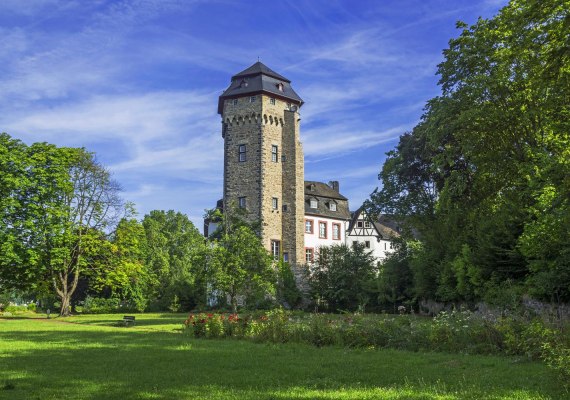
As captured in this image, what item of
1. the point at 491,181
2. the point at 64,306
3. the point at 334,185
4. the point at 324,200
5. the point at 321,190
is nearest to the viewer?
the point at 491,181

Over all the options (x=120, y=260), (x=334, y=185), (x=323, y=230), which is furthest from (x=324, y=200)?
(x=120, y=260)

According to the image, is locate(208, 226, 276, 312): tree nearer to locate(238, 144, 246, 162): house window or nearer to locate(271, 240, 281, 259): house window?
locate(271, 240, 281, 259): house window

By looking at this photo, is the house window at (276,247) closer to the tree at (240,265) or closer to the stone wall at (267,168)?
the stone wall at (267,168)

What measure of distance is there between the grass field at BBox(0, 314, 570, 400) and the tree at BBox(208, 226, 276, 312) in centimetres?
1920

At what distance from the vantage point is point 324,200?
209ft

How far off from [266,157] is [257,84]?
265 inches

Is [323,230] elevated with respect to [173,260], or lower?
elevated

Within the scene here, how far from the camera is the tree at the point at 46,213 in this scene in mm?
39344

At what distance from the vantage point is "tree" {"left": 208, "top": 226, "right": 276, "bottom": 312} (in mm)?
33594

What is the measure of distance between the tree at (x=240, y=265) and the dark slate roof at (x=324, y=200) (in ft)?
82.6

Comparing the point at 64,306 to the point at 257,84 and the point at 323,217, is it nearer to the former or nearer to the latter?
the point at 257,84

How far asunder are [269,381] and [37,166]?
123ft

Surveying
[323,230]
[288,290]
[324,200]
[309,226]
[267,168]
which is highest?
[267,168]

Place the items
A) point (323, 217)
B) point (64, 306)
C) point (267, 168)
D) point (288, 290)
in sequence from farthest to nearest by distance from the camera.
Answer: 1. point (323, 217)
2. point (267, 168)
3. point (288, 290)
4. point (64, 306)
